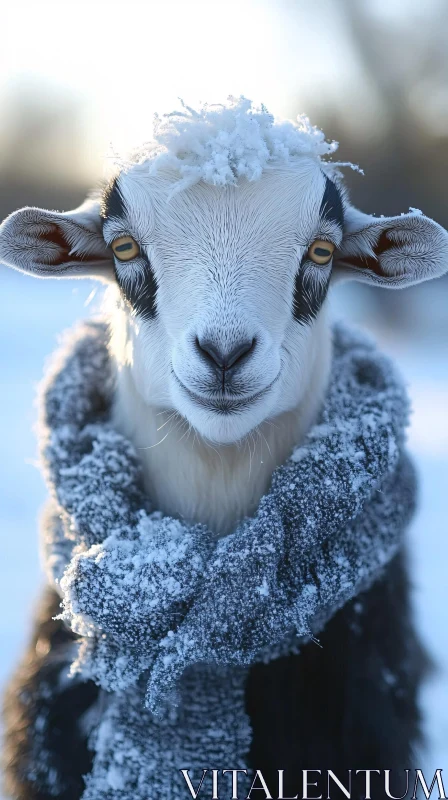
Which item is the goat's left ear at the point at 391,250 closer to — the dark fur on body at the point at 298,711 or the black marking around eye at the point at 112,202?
the black marking around eye at the point at 112,202

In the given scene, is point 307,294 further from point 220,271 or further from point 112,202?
point 112,202

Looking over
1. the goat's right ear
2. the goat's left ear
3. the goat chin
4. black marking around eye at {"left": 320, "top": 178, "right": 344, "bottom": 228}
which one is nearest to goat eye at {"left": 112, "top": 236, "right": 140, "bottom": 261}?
the goat's right ear

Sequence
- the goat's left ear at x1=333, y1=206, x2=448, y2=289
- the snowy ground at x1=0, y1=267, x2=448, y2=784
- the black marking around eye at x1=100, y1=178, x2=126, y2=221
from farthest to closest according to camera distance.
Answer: the snowy ground at x1=0, y1=267, x2=448, y2=784
the goat's left ear at x1=333, y1=206, x2=448, y2=289
the black marking around eye at x1=100, y1=178, x2=126, y2=221

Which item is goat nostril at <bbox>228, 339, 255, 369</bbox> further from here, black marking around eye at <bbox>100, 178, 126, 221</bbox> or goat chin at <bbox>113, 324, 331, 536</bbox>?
black marking around eye at <bbox>100, 178, 126, 221</bbox>

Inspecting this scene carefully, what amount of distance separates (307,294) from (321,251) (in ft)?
0.29

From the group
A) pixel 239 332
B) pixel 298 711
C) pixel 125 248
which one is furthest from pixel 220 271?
pixel 298 711

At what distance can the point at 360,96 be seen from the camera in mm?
6730

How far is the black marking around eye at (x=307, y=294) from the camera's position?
1.46 metres

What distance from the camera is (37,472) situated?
421 cm

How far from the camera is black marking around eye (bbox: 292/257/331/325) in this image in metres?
1.46

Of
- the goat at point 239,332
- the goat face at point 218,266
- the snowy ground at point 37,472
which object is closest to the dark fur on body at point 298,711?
the goat at point 239,332

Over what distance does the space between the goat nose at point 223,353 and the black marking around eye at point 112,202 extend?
1.17 feet

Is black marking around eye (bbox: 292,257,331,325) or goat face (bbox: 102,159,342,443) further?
black marking around eye (bbox: 292,257,331,325)

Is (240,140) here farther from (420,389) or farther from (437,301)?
(437,301)
